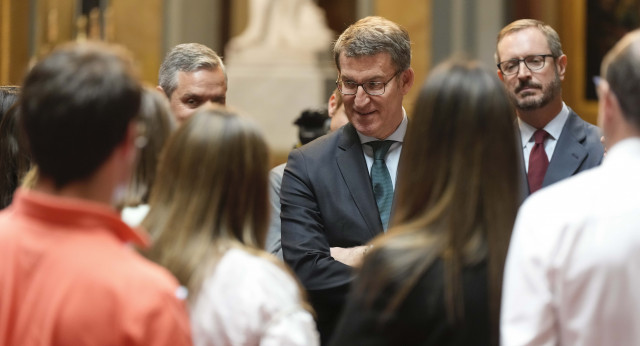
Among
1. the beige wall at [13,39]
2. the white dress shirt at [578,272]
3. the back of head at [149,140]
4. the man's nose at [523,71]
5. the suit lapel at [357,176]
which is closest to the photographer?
the white dress shirt at [578,272]

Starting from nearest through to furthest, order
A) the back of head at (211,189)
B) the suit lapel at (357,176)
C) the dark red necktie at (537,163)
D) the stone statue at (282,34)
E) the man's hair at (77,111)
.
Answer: the man's hair at (77,111) → the back of head at (211,189) → the suit lapel at (357,176) → the dark red necktie at (537,163) → the stone statue at (282,34)

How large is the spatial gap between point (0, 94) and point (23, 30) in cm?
825

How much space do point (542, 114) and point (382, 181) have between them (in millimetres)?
895

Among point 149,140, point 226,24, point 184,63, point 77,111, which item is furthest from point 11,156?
point 226,24

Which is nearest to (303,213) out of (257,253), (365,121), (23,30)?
(365,121)

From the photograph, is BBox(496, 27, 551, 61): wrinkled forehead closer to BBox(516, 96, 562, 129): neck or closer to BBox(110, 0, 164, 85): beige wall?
BBox(516, 96, 562, 129): neck

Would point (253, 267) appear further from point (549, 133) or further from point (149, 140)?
point (549, 133)

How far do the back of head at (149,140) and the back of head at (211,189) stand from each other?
280mm

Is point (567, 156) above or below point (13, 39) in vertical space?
above

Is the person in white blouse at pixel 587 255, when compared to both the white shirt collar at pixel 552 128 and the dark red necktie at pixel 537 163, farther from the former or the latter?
the white shirt collar at pixel 552 128

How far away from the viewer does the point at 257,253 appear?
2723 millimetres

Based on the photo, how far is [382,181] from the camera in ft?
14.0

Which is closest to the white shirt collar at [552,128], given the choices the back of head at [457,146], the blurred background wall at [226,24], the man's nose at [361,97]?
the man's nose at [361,97]

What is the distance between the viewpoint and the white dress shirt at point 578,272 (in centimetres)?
246
